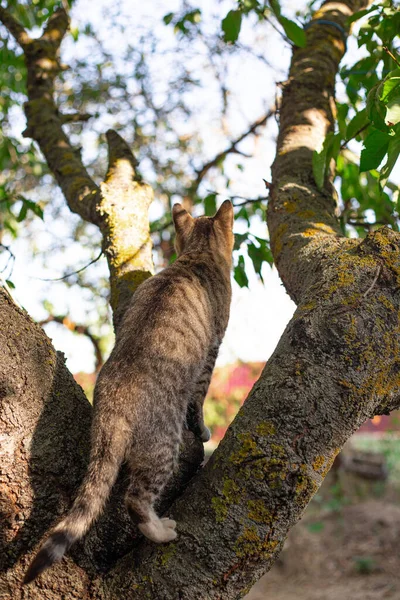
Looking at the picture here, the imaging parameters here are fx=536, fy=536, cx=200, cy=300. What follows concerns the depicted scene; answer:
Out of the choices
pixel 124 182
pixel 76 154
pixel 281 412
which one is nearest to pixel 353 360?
pixel 281 412

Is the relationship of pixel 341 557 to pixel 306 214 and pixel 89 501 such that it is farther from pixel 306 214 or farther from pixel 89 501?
pixel 89 501

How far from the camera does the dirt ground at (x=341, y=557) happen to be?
22.4 feet

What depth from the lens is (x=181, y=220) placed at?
384 centimetres

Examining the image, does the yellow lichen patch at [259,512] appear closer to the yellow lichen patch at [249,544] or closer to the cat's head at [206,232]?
the yellow lichen patch at [249,544]

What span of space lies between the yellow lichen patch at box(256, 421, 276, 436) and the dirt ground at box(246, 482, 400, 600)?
604cm

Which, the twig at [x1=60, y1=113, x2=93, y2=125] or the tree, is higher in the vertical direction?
the twig at [x1=60, y1=113, x2=93, y2=125]

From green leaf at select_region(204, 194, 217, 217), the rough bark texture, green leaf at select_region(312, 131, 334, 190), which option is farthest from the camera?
green leaf at select_region(204, 194, 217, 217)

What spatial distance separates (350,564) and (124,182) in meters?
6.79

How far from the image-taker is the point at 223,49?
23.8 feet

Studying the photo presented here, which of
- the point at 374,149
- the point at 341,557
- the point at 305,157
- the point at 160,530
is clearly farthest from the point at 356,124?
the point at 341,557

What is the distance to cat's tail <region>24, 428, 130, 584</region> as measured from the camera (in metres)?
1.42

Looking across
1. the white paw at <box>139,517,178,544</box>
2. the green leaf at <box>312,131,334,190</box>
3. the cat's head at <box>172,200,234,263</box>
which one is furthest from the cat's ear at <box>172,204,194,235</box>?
the white paw at <box>139,517,178,544</box>

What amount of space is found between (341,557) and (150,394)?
23.1ft

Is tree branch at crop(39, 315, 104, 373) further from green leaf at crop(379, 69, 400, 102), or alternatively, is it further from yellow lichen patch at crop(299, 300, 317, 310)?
green leaf at crop(379, 69, 400, 102)
